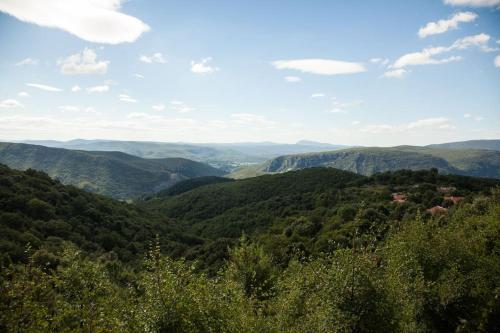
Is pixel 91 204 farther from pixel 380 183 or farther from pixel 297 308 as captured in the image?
pixel 380 183

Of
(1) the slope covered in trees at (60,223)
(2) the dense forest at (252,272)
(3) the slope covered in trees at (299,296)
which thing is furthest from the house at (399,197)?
(1) the slope covered in trees at (60,223)

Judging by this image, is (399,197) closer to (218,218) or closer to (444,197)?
(444,197)

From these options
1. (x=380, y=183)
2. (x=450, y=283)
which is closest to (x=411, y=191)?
(x=380, y=183)

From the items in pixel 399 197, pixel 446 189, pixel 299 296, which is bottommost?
pixel 399 197

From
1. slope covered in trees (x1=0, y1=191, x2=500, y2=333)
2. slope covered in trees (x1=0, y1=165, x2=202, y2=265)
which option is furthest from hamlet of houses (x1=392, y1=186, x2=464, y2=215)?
slope covered in trees (x1=0, y1=165, x2=202, y2=265)

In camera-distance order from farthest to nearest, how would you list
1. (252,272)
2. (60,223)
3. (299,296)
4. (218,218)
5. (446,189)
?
1. (218,218)
2. (446,189)
3. (60,223)
4. (252,272)
5. (299,296)

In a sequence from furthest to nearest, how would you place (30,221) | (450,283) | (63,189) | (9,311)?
(63,189), (30,221), (450,283), (9,311)

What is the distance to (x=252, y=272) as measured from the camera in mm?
40750

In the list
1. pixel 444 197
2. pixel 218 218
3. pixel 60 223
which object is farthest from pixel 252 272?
pixel 218 218

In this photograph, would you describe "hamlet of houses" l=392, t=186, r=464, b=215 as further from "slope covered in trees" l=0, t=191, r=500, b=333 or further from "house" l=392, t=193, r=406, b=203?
"slope covered in trees" l=0, t=191, r=500, b=333

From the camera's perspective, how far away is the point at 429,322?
30.8 meters

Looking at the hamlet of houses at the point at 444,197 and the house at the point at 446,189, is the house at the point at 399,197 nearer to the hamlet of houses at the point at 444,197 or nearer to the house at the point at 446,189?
the hamlet of houses at the point at 444,197

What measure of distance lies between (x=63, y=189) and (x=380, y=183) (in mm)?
101087

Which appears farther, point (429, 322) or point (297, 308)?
point (429, 322)
